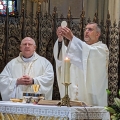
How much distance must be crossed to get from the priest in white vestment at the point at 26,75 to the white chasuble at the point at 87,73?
874 mm

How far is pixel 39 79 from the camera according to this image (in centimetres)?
570

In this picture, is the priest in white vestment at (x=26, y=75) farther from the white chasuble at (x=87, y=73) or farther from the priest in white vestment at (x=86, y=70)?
the white chasuble at (x=87, y=73)

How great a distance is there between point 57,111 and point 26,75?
2.02 metres

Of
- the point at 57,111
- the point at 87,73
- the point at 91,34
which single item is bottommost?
the point at 57,111

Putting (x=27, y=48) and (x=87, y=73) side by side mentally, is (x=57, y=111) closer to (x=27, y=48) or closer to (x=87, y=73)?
(x=87, y=73)

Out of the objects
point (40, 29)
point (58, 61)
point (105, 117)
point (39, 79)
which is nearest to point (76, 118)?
point (105, 117)

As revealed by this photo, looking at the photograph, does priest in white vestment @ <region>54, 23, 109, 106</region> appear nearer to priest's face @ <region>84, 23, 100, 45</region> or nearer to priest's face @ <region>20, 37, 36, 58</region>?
priest's face @ <region>84, 23, 100, 45</region>

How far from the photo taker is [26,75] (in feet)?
18.3

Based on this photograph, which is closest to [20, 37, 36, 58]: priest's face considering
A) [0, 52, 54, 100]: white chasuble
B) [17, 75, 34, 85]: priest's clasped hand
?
[0, 52, 54, 100]: white chasuble

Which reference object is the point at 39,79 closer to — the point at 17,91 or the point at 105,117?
the point at 17,91

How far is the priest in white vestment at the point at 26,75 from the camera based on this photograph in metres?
5.58

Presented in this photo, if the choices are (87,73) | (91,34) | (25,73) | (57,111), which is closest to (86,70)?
(87,73)

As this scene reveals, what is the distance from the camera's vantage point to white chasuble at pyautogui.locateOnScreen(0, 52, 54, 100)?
5.61 metres

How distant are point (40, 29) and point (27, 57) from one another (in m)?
1.25
